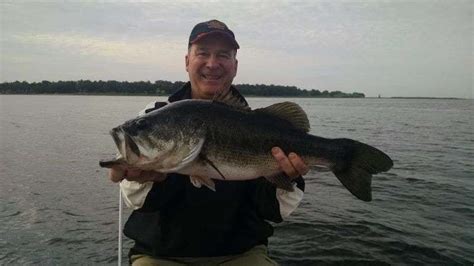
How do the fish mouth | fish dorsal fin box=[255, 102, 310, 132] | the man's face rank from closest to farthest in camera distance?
1. the fish mouth
2. fish dorsal fin box=[255, 102, 310, 132]
3. the man's face

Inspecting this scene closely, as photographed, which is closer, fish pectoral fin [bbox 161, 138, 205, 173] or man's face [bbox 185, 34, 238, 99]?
fish pectoral fin [bbox 161, 138, 205, 173]

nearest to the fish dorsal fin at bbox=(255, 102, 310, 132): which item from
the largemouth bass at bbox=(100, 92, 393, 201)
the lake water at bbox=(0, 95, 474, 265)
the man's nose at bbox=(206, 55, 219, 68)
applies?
the largemouth bass at bbox=(100, 92, 393, 201)

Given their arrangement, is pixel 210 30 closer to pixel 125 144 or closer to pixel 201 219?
pixel 125 144

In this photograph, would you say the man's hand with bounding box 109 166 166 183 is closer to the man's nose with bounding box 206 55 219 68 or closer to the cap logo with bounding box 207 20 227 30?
the man's nose with bounding box 206 55 219 68

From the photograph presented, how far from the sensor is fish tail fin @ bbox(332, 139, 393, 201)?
150 inches

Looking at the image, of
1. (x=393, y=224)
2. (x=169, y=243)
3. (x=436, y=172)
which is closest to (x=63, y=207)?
(x=169, y=243)

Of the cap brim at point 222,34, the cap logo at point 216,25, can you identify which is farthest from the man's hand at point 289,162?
the cap logo at point 216,25

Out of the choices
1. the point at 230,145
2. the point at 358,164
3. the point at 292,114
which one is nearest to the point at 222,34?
the point at 292,114

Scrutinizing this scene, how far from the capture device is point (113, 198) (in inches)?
456

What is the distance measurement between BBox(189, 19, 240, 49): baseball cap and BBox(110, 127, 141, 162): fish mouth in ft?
6.90

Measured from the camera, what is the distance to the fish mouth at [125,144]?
3.32m

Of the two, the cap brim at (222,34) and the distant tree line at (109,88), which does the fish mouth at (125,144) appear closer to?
the cap brim at (222,34)

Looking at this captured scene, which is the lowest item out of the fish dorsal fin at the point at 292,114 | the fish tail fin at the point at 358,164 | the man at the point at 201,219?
the man at the point at 201,219

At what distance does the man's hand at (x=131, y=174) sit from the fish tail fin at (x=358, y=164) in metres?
1.75
